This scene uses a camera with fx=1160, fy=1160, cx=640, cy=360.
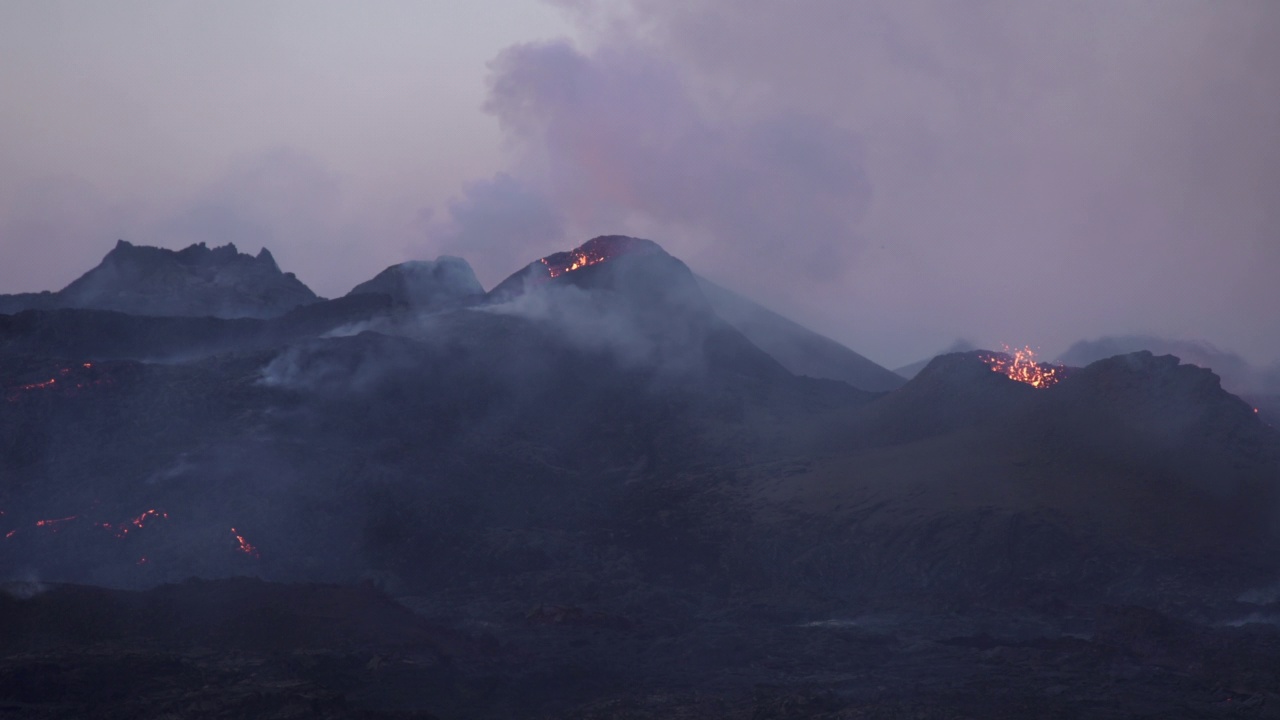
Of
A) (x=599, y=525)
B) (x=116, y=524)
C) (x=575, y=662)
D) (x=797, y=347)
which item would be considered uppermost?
(x=797, y=347)

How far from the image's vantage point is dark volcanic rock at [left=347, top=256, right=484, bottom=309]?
105250 mm

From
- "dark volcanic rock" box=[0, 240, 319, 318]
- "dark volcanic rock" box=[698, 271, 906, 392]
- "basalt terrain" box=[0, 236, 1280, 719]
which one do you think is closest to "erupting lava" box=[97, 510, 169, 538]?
"basalt terrain" box=[0, 236, 1280, 719]

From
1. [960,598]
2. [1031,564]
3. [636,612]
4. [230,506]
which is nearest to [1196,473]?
[1031,564]

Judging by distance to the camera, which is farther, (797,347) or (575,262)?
(797,347)

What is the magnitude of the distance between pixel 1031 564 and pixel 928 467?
11.4 metres

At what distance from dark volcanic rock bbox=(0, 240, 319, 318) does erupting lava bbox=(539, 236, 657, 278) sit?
2457 centimetres

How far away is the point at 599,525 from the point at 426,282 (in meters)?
50.5

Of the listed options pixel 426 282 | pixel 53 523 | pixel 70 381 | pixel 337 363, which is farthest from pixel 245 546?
pixel 426 282

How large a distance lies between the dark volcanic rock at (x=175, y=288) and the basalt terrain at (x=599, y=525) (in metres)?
16.5

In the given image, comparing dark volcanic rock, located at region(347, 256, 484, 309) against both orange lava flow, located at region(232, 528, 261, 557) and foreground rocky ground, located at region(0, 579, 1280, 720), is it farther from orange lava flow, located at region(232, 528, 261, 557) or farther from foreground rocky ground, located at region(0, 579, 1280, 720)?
foreground rocky ground, located at region(0, 579, 1280, 720)

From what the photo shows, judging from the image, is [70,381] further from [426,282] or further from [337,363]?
[426,282]

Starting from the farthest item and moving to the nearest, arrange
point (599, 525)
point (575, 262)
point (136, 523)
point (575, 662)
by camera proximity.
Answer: point (575, 262) → point (599, 525) → point (136, 523) → point (575, 662)

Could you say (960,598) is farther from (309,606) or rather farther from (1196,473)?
(309,606)

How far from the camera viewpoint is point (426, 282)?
4252 inches
